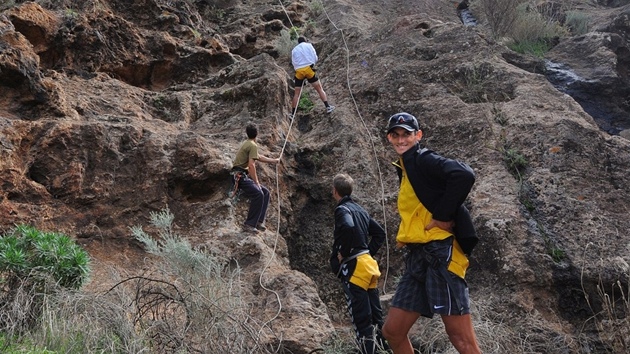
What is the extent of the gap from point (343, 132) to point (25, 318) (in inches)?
215

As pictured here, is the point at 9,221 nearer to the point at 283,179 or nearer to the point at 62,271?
the point at 62,271

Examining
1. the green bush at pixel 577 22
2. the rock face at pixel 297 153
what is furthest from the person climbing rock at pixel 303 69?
the green bush at pixel 577 22

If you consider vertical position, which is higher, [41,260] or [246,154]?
[41,260]

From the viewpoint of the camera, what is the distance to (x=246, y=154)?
24.9 feet

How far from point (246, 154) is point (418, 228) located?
3.81m

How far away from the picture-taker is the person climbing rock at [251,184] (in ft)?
24.2

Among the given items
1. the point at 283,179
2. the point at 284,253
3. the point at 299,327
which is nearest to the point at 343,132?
the point at 283,179

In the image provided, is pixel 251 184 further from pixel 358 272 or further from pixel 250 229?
pixel 358 272

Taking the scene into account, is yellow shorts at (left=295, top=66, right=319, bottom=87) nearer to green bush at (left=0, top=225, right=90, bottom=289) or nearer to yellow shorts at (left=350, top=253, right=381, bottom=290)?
yellow shorts at (left=350, top=253, right=381, bottom=290)

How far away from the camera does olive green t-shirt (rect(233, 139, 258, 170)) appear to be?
24.7 ft

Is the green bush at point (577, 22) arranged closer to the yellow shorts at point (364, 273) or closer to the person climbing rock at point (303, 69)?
the person climbing rock at point (303, 69)

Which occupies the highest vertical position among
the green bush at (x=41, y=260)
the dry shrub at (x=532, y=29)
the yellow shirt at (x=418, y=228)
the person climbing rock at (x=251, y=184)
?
the yellow shirt at (x=418, y=228)

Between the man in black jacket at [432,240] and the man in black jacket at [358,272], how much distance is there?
878 millimetres

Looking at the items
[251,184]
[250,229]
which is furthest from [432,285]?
[251,184]
